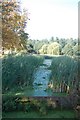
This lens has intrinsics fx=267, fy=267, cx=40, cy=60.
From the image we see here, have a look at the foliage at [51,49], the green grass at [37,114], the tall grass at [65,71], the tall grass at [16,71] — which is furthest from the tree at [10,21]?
the foliage at [51,49]

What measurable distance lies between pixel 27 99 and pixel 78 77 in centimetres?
112

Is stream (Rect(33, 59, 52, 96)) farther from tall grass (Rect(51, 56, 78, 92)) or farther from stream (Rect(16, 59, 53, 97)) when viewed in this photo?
tall grass (Rect(51, 56, 78, 92))

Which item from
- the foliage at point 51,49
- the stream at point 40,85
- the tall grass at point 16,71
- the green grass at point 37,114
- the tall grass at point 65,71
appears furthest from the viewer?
the foliage at point 51,49

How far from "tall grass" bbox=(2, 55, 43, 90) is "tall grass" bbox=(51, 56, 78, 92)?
733mm

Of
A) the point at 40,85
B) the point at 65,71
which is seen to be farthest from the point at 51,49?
the point at 65,71

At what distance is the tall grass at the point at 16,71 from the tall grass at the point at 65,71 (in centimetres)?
73

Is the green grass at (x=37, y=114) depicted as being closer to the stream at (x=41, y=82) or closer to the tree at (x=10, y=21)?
the stream at (x=41, y=82)

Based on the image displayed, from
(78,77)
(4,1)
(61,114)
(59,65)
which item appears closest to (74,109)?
(61,114)

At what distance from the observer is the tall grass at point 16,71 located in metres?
5.89

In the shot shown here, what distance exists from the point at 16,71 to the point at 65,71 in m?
1.18

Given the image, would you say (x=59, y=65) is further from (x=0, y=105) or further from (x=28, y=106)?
(x=0, y=105)

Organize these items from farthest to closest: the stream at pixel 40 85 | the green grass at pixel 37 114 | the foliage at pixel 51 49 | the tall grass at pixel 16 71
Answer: the foliage at pixel 51 49
the tall grass at pixel 16 71
the stream at pixel 40 85
the green grass at pixel 37 114

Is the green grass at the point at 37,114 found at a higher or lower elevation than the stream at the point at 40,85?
lower

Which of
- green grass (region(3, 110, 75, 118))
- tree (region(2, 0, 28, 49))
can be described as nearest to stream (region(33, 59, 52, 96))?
green grass (region(3, 110, 75, 118))
